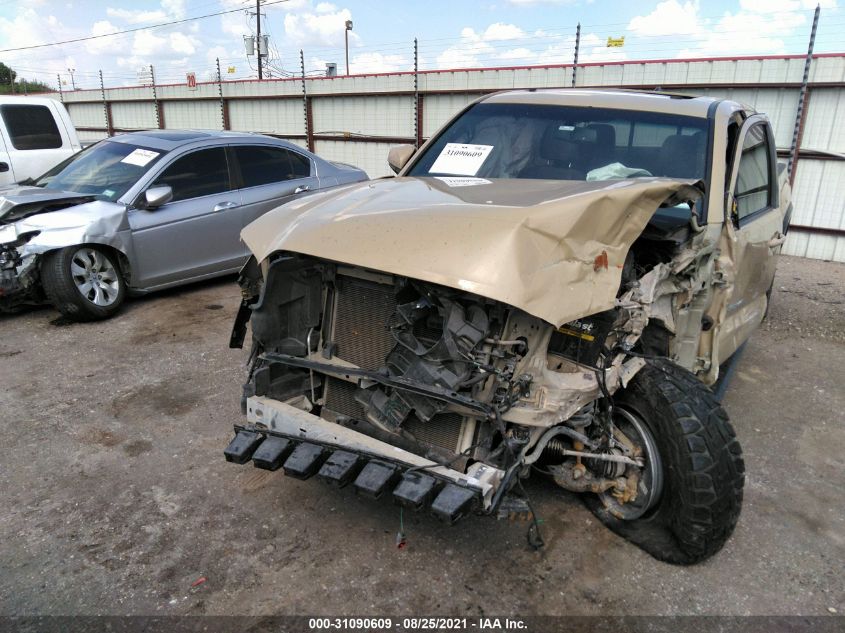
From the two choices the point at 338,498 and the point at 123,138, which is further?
the point at 123,138

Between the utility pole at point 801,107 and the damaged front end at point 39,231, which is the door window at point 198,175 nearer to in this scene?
the damaged front end at point 39,231

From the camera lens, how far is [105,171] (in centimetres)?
664

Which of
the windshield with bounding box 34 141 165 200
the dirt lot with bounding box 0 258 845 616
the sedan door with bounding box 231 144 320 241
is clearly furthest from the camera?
the sedan door with bounding box 231 144 320 241

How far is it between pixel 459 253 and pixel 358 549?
1485 mm

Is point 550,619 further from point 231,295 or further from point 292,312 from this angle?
point 231,295

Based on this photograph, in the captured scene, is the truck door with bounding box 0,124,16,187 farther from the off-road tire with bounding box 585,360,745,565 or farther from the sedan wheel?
the off-road tire with bounding box 585,360,745,565

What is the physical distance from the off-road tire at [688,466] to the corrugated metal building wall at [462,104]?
802 cm

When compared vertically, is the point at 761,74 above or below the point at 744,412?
above

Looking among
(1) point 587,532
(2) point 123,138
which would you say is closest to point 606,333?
(1) point 587,532

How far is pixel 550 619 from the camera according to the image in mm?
2600

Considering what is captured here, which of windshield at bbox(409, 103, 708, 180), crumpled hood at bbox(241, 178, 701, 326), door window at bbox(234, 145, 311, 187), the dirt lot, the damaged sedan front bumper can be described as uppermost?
windshield at bbox(409, 103, 708, 180)

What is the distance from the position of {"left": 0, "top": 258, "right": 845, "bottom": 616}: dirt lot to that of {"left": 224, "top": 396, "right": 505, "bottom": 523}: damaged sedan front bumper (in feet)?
1.53

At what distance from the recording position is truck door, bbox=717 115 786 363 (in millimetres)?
3828

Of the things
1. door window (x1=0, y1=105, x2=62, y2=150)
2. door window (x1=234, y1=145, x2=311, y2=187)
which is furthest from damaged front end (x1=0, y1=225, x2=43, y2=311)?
door window (x1=0, y1=105, x2=62, y2=150)
